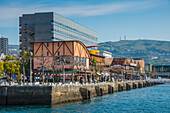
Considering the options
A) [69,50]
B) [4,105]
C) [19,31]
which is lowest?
[4,105]

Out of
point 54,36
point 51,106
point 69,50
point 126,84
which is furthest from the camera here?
point 54,36

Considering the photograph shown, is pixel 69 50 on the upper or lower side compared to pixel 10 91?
upper

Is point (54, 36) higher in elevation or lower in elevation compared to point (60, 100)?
higher

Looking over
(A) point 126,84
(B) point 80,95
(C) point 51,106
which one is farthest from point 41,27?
(C) point 51,106

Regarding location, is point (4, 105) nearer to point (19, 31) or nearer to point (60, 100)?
point (60, 100)

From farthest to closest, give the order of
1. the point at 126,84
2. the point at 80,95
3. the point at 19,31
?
1. the point at 19,31
2. the point at 126,84
3. the point at 80,95

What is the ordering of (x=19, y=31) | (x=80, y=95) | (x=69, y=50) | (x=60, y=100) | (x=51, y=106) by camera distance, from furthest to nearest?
(x=19, y=31)
(x=69, y=50)
(x=80, y=95)
(x=60, y=100)
(x=51, y=106)

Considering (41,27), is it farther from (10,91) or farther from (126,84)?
(10,91)

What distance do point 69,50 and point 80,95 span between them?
5533cm

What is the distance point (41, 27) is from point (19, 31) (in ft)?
76.3

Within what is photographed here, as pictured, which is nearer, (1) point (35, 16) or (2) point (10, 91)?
(2) point (10, 91)

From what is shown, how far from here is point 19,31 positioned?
19088 cm

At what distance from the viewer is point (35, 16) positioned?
177000 mm

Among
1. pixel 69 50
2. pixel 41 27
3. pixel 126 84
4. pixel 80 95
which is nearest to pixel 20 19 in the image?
pixel 41 27
